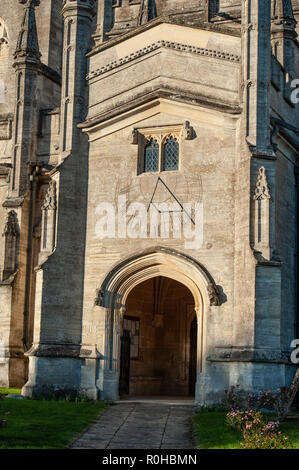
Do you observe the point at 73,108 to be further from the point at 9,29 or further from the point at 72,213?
the point at 9,29

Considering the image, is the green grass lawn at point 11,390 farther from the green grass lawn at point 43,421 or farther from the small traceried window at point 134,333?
the small traceried window at point 134,333

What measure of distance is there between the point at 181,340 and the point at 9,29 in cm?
1463

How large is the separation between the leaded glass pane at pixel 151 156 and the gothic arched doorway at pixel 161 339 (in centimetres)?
534

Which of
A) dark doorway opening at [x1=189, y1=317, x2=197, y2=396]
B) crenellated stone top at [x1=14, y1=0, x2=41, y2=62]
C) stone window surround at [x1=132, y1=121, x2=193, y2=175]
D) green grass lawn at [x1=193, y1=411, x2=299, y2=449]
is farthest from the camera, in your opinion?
dark doorway opening at [x1=189, y1=317, x2=197, y2=396]

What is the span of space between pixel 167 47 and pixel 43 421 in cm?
1095

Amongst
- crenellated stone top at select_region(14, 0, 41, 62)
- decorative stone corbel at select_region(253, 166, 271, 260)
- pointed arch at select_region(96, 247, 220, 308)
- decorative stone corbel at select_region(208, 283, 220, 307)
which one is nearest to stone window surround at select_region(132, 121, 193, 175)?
pointed arch at select_region(96, 247, 220, 308)

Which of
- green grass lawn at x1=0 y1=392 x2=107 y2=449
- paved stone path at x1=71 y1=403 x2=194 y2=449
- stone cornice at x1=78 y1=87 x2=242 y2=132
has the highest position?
stone cornice at x1=78 y1=87 x2=242 y2=132

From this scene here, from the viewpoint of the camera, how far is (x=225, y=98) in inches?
797

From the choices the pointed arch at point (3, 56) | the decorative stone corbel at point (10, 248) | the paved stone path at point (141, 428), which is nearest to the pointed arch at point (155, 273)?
the paved stone path at point (141, 428)

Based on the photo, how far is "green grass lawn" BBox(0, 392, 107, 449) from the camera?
43.5 feet

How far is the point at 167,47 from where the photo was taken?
21.0 m

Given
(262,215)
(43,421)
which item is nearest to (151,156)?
(262,215)

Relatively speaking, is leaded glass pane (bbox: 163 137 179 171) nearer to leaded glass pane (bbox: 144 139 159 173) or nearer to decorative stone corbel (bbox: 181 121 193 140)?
leaded glass pane (bbox: 144 139 159 173)

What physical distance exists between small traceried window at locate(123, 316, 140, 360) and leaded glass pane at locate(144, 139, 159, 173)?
5492mm
